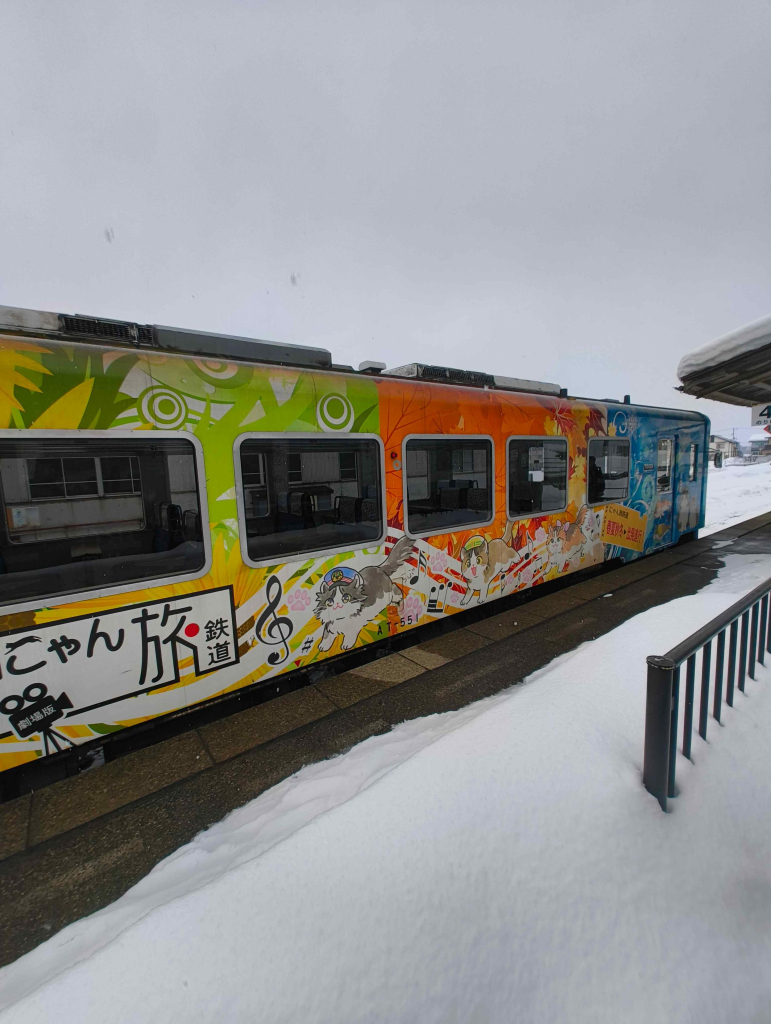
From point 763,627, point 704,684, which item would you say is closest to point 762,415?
point 763,627

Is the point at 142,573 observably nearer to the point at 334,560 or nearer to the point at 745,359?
the point at 334,560

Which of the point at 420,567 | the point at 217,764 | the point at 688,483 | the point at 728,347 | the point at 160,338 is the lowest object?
the point at 217,764

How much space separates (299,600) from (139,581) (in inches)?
42.7

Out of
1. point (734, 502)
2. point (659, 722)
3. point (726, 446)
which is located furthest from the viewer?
point (726, 446)

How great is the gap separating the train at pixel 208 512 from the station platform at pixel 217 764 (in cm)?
26

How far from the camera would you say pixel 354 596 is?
3.73 m

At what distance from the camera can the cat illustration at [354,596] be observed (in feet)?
11.7

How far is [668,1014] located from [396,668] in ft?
8.67

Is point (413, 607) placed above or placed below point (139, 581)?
below

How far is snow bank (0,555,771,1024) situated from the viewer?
1.35 m

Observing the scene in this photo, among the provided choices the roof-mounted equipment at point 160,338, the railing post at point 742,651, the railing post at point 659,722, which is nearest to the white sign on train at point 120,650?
the roof-mounted equipment at point 160,338

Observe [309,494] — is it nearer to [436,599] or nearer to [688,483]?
[436,599]

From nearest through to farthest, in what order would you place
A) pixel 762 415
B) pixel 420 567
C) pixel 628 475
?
pixel 420 567 → pixel 628 475 → pixel 762 415

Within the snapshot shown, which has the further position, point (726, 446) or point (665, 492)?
point (726, 446)
